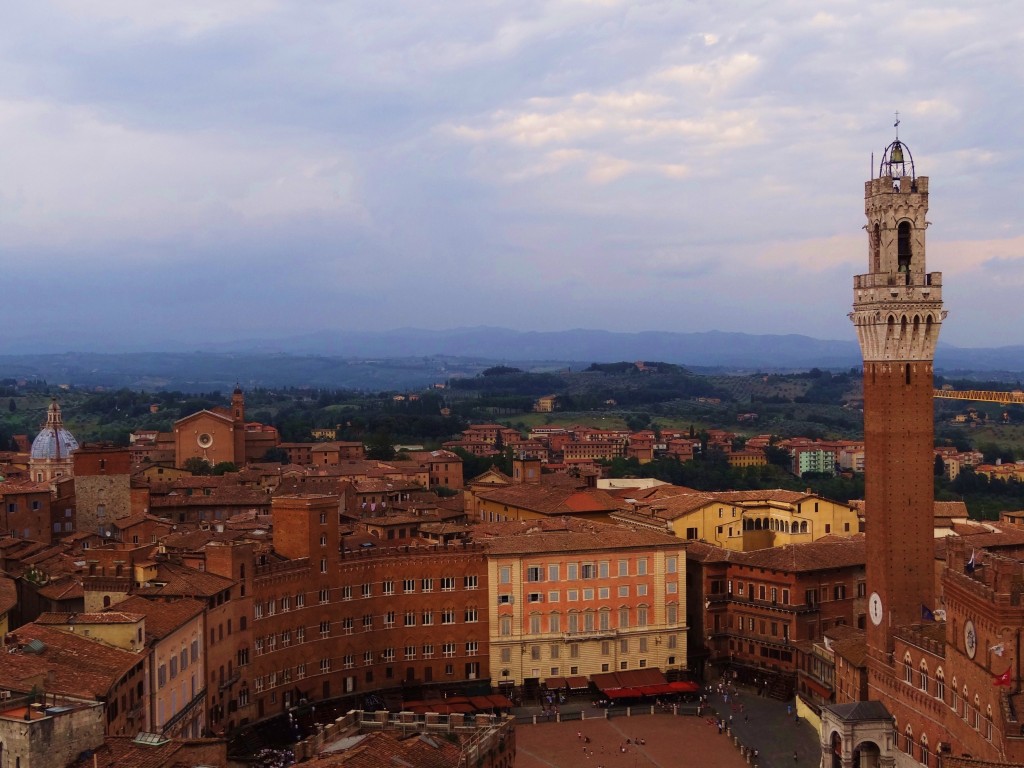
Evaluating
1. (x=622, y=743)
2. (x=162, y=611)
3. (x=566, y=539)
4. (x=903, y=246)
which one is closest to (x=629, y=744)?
Result: (x=622, y=743)

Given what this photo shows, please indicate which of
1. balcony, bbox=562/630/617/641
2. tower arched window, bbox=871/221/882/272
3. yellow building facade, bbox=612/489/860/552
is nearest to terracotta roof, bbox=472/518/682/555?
balcony, bbox=562/630/617/641

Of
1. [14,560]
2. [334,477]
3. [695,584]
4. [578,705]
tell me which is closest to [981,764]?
[578,705]

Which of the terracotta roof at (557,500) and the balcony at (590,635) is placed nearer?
the balcony at (590,635)

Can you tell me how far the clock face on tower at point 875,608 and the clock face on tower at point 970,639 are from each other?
7.62 m

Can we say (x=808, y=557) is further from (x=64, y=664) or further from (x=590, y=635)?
(x=64, y=664)

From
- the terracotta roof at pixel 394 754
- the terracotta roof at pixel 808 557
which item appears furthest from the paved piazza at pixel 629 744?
the terracotta roof at pixel 394 754

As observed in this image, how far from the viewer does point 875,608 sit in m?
49.1

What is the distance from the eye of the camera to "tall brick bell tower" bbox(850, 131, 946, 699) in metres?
48.9

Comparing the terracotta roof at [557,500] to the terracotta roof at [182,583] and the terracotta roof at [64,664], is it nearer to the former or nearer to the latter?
the terracotta roof at [182,583]

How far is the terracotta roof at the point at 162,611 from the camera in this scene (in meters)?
43.1

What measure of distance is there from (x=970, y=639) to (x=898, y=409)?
11.3 meters

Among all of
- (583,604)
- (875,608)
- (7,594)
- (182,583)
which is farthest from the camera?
(583,604)

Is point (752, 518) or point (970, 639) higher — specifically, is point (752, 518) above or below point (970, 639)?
below

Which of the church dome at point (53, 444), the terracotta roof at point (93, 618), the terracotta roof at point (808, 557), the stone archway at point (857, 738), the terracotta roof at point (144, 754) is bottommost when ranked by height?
the stone archway at point (857, 738)
